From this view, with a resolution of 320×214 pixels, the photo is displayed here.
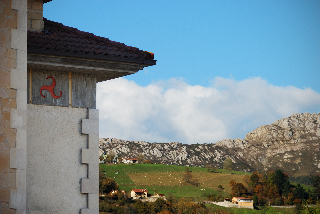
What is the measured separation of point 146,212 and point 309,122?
117 metres

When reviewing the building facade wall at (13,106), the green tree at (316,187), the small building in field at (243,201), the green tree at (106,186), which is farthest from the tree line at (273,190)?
the building facade wall at (13,106)

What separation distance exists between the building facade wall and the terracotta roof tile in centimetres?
77

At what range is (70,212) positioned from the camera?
738cm

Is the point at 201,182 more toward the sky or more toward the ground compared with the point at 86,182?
more toward the ground

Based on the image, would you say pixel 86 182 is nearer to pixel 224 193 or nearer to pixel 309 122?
pixel 224 193

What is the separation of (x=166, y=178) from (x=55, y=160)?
102 m

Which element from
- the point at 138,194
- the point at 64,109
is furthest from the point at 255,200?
the point at 64,109

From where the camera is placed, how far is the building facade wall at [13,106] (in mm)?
5691

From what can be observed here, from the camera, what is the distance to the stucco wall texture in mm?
7176

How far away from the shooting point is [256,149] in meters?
175

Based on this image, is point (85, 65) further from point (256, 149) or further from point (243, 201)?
point (256, 149)

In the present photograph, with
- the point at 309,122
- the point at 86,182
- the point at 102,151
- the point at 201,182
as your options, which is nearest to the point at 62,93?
the point at 86,182

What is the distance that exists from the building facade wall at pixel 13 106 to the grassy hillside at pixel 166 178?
290 feet

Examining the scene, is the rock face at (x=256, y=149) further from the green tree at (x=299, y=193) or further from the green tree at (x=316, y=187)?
the green tree at (x=299, y=193)
